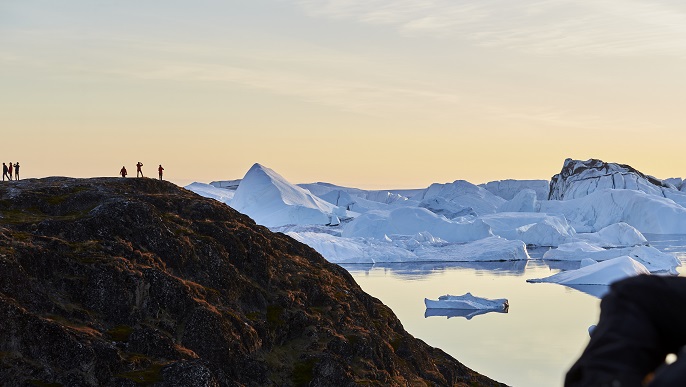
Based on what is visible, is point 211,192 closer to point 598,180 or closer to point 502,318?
point 598,180

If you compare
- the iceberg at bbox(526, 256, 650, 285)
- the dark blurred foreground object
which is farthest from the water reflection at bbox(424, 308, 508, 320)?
the dark blurred foreground object

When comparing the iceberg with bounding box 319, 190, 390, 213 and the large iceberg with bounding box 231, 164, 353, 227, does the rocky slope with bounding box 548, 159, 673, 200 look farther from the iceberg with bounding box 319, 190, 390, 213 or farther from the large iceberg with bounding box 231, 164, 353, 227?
the large iceberg with bounding box 231, 164, 353, 227

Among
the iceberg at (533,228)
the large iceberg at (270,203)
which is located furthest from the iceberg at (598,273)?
the large iceberg at (270,203)

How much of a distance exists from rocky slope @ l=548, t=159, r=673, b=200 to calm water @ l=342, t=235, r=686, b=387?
71098 millimetres

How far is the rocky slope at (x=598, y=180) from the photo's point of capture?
525 ft

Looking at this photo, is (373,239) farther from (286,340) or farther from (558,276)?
(286,340)

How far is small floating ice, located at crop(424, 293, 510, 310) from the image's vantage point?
6012 centimetres

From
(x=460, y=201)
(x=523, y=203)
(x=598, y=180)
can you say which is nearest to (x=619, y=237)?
(x=523, y=203)

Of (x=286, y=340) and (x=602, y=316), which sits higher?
(x=602, y=316)

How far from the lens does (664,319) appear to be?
2.15 metres

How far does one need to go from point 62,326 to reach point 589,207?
129682 millimetres

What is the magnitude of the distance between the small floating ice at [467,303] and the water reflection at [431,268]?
58.2 feet

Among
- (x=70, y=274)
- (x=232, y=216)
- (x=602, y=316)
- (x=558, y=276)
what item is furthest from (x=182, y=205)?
(x=558, y=276)

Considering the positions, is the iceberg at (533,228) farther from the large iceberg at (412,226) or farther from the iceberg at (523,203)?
the iceberg at (523,203)
